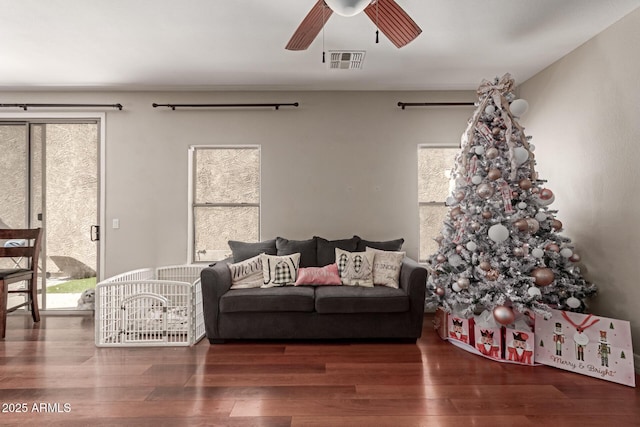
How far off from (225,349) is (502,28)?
140 inches

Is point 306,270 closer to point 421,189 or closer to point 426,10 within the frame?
point 421,189

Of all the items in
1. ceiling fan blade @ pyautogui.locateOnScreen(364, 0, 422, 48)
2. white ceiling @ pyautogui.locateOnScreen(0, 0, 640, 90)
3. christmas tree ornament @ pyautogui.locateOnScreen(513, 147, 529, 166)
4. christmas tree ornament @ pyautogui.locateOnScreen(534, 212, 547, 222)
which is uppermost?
white ceiling @ pyautogui.locateOnScreen(0, 0, 640, 90)

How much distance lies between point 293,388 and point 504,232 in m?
1.93

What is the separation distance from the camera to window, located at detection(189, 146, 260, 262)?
4.78 meters

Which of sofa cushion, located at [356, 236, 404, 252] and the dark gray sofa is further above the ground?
sofa cushion, located at [356, 236, 404, 252]

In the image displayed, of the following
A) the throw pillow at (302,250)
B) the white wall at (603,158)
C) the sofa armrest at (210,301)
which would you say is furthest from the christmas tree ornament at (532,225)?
the sofa armrest at (210,301)

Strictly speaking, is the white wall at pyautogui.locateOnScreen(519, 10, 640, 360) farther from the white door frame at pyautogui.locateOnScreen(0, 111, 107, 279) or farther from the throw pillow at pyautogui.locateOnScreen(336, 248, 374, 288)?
the white door frame at pyautogui.locateOnScreen(0, 111, 107, 279)

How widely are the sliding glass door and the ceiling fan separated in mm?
3355

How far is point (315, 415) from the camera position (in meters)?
2.27

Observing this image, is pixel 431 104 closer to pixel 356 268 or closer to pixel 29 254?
pixel 356 268

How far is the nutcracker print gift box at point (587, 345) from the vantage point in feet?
8.71

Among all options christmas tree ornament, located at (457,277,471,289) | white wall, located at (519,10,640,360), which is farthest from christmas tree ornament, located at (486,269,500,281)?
white wall, located at (519,10,640,360)

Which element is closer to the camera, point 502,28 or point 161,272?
point 502,28

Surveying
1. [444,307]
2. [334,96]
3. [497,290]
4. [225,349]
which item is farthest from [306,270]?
[334,96]
